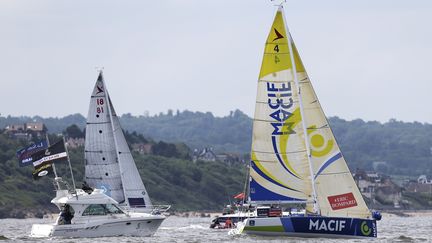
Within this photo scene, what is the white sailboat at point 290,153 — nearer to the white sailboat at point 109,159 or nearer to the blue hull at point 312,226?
the blue hull at point 312,226

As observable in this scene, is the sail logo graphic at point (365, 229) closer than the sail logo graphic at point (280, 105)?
Yes

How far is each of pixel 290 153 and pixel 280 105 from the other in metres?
2.37

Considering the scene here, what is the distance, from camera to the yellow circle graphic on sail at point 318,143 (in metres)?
64.9

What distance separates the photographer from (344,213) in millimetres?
64062

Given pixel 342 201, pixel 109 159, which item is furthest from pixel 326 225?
pixel 109 159

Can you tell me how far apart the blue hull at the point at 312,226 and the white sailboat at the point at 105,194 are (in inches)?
360

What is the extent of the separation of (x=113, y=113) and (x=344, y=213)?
17.4 m

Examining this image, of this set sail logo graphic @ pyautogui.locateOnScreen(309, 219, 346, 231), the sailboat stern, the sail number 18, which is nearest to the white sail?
sail logo graphic @ pyautogui.locateOnScreen(309, 219, 346, 231)

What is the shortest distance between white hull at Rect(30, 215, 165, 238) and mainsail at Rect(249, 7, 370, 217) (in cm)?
782

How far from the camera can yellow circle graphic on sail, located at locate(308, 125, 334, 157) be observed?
6488 centimetres

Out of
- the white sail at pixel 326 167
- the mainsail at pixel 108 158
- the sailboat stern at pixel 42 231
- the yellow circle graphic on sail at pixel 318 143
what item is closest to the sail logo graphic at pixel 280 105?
the white sail at pixel 326 167

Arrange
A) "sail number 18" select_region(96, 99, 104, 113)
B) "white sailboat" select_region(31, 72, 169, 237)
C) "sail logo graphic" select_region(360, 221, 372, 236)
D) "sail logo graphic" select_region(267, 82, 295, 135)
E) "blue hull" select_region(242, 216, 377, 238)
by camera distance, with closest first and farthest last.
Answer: "blue hull" select_region(242, 216, 377, 238), "sail logo graphic" select_region(360, 221, 372, 236), "sail logo graphic" select_region(267, 82, 295, 135), "white sailboat" select_region(31, 72, 169, 237), "sail number 18" select_region(96, 99, 104, 113)

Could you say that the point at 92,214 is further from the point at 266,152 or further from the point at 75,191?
the point at 266,152

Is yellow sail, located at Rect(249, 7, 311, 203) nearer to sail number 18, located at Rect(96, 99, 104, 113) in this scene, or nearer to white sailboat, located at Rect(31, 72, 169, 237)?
white sailboat, located at Rect(31, 72, 169, 237)
